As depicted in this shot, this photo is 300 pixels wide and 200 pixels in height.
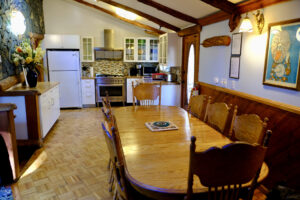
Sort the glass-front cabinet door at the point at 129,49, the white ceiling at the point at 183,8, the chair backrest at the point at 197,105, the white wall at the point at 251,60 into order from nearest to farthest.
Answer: the white wall at the point at 251,60
the chair backrest at the point at 197,105
the white ceiling at the point at 183,8
the glass-front cabinet door at the point at 129,49

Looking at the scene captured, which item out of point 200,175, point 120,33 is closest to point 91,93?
point 120,33

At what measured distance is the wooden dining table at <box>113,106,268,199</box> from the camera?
4.18 ft

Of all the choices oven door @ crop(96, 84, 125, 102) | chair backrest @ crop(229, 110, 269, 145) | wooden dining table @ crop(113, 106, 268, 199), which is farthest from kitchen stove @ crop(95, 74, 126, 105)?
chair backrest @ crop(229, 110, 269, 145)

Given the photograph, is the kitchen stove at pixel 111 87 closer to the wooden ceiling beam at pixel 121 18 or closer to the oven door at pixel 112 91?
the oven door at pixel 112 91

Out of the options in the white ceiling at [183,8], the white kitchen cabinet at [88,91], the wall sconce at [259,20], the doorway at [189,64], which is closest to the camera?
the wall sconce at [259,20]

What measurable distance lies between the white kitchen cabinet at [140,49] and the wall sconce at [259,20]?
4.36 meters

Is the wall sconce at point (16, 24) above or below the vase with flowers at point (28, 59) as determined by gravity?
above

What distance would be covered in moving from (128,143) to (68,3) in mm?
5844

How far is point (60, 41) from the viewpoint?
586 centimetres

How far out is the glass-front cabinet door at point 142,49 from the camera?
6.67 m

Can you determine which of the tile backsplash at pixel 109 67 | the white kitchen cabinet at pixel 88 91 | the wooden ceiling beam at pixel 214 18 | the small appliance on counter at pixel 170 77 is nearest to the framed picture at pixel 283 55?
the wooden ceiling beam at pixel 214 18

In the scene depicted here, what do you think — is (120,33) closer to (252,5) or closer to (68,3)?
(68,3)

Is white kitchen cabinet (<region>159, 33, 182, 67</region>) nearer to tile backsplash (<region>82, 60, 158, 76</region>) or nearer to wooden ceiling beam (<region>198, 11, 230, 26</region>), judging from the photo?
wooden ceiling beam (<region>198, 11, 230, 26</region>)

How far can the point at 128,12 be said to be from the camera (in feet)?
16.1
